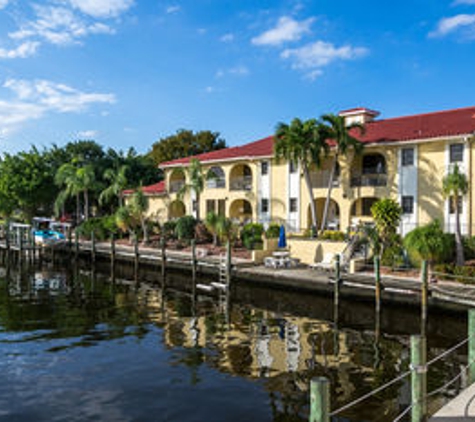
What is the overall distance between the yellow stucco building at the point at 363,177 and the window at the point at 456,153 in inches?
2.2

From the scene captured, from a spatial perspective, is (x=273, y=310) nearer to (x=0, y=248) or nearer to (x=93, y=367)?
(x=93, y=367)

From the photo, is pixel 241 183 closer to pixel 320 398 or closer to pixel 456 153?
pixel 456 153

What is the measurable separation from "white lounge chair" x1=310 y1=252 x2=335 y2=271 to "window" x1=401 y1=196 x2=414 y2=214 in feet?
20.8

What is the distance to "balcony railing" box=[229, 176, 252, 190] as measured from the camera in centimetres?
4007

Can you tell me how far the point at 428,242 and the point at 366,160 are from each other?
38.3 feet

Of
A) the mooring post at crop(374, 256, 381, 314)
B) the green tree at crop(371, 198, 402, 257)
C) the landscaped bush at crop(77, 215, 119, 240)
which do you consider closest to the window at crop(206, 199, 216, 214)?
the landscaped bush at crop(77, 215, 119, 240)

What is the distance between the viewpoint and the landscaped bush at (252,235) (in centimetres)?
3347

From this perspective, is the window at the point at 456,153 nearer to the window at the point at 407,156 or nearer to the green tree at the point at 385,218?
the window at the point at 407,156

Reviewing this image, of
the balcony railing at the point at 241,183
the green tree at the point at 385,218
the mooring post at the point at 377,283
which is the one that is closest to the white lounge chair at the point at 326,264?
the green tree at the point at 385,218

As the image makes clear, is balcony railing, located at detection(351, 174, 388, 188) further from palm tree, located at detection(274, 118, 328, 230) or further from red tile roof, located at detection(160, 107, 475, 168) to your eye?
palm tree, located at detection(274, 118, 328, 230)

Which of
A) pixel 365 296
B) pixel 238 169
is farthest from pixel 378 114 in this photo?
pixel 365 296

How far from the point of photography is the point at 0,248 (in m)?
53.3

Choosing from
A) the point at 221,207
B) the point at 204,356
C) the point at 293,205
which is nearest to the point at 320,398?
the point at 204,356

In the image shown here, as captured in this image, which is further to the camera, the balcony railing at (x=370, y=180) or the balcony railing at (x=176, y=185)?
the balcony railing at (x=176, y=185)
